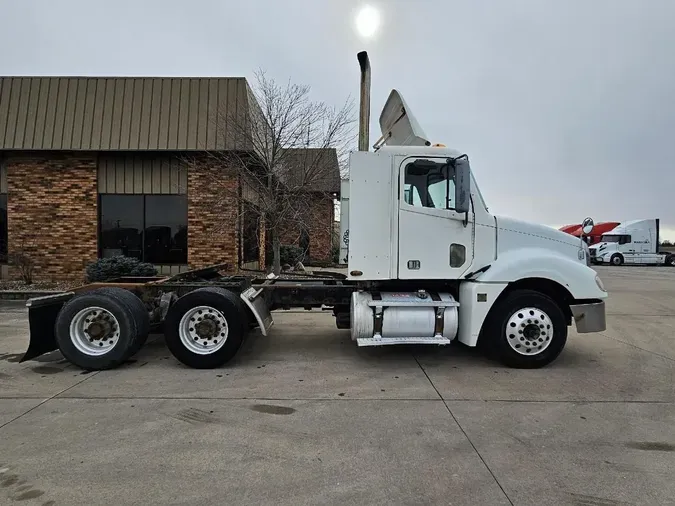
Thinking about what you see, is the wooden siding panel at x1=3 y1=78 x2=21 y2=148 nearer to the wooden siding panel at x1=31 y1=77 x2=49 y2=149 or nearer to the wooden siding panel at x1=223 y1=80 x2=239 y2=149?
the wooden siding panel at x1=31 y1=77 x2=49 y2=149

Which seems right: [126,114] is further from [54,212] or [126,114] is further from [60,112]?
[54,212]

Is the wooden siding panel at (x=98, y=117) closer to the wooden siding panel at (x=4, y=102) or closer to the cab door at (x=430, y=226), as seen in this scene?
the wooden siding panel at (x=4, y=102)

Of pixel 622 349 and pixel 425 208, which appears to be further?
pixel 622 349

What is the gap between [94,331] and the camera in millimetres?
5465

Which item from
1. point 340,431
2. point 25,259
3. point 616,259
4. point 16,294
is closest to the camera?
point 340,431

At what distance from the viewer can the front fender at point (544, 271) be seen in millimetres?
5488

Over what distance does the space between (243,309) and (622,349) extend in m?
5.96

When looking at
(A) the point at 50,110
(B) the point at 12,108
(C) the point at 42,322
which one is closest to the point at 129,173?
(A) the point at 50,110

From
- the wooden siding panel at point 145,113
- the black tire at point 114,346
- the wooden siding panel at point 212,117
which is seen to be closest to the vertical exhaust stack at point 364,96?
the black tire at point 114,346

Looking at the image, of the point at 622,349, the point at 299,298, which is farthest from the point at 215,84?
the point at 622,349

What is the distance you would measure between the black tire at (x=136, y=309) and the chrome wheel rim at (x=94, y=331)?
0.22 m

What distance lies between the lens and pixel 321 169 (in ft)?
40.2

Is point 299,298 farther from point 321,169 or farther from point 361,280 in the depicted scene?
point 321,169

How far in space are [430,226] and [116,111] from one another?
10.9m
